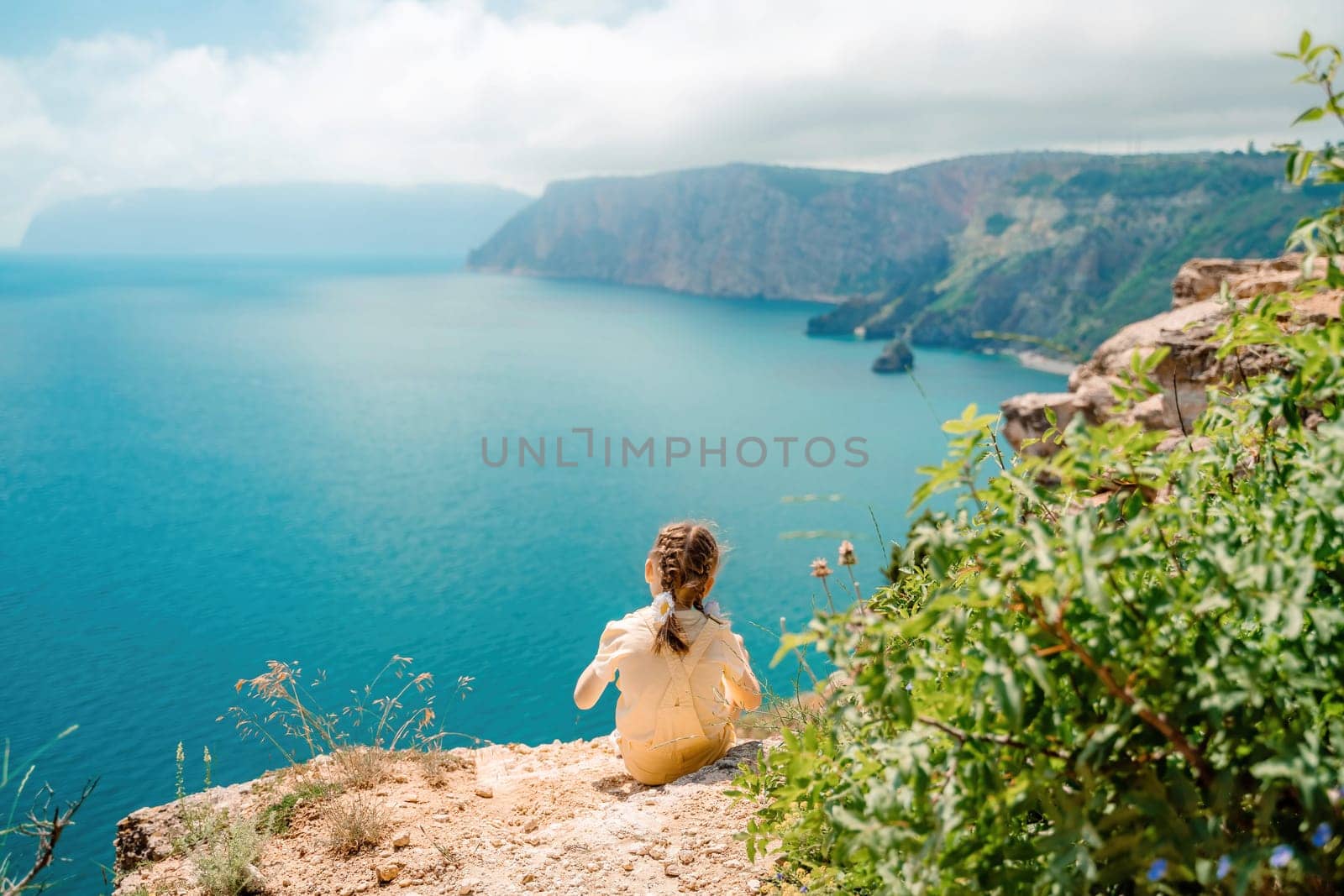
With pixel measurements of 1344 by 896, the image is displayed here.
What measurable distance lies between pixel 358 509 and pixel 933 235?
278 ft

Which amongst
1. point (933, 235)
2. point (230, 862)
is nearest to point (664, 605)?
point (230, 862)

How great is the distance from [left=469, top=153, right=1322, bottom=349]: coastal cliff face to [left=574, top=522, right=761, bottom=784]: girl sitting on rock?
47112 mm

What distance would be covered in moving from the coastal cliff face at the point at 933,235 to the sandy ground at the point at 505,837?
47.4m

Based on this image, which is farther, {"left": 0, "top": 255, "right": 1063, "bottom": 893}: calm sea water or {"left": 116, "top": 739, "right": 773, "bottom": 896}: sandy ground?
{"left": 0, "top": 255, "right": 1063, "bottom": 893}: calm sea water

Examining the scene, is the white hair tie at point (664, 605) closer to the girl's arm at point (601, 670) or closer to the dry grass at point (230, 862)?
the girl's arm at point (601, 670)

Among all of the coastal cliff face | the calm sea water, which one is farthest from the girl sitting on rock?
the coastal cliff face

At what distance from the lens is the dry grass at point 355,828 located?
3.04 meters

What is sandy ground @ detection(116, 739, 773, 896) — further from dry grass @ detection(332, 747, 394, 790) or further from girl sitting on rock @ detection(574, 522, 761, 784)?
girl sitting on rock @ detection(574, 522, 761, 784)

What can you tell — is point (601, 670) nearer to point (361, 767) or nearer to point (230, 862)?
point (361, 767)

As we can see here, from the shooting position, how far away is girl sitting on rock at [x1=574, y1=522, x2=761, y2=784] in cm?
350

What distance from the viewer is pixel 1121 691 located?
1274mm

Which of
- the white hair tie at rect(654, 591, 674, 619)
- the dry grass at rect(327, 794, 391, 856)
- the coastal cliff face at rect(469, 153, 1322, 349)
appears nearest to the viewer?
the dry grass at rect(327, 794, 391, 856)

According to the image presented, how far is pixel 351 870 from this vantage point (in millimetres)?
2902

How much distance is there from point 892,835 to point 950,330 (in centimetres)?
6497
